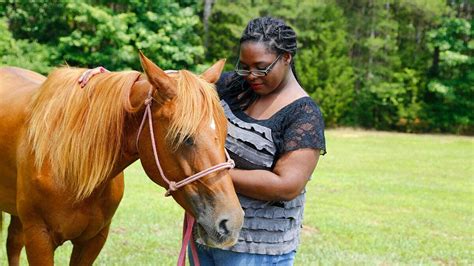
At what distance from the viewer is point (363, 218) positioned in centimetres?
750

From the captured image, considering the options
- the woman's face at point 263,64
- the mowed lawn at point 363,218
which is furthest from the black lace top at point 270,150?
the mowed lawn at point 363,218

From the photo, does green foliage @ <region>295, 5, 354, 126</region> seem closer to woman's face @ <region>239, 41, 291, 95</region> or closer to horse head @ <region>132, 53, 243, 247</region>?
woman's face @ <region>239, 41, 291, 95</region>

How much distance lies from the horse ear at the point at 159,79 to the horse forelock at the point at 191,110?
28 millimetres

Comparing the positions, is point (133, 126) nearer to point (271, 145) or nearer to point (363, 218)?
point (271, 145)

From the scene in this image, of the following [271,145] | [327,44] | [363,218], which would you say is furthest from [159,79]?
[327,44]

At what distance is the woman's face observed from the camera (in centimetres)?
241

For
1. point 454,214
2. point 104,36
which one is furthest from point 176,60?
point 454,214

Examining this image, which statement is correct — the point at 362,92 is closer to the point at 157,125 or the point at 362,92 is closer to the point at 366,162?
the point at 366,162

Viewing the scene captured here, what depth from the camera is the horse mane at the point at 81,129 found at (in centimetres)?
253

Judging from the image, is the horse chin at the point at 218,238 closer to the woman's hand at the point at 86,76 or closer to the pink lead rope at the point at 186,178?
the pink lead rope at the point at 186,178

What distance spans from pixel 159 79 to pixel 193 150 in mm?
303

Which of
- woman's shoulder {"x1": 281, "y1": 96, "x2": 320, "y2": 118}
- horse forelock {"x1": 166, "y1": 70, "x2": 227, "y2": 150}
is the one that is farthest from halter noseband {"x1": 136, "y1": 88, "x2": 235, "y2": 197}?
woman's shoulder {"x1": 281, "y1": 96, "x2": 320, "y2": 118}

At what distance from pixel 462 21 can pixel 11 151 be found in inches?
922

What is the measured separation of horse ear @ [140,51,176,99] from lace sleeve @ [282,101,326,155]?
52 cm
